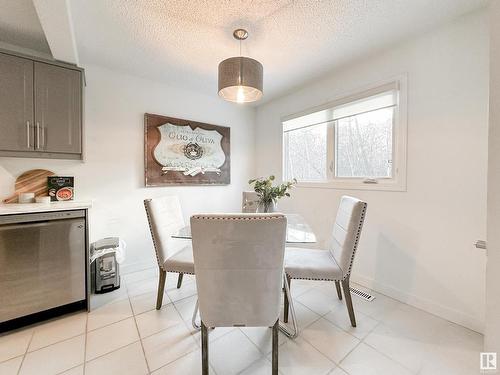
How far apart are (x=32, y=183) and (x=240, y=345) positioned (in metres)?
2.34

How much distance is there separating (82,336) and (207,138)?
7.88 ft

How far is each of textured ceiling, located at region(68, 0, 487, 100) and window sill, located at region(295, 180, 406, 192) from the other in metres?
1.26

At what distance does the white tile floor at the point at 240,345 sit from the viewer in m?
1.31

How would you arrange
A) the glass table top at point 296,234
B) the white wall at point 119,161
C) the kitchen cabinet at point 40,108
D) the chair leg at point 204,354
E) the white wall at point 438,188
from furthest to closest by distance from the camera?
1. the white wall at point 119,161
2. the kitchen cabinet at point 40,108
3. the white wall at point 438,188
4. the glass table top at point 296,234
5. the chair leg at point 204,354

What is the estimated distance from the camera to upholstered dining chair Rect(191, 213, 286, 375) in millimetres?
1030

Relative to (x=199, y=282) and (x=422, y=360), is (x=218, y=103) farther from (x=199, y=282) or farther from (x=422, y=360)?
(x=422, y=360)

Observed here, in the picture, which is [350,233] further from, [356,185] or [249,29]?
[249,29]

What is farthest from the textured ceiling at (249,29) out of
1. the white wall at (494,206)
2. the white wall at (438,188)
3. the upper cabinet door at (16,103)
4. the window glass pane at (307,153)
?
the white wall at (494,206)

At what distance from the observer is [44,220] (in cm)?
165

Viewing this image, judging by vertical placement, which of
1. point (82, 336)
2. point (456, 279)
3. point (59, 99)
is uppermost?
point (59, 99)

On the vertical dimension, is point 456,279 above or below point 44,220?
below

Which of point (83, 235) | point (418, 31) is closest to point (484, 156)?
point (418, 31)

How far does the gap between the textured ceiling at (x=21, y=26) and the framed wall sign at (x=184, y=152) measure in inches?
40.9

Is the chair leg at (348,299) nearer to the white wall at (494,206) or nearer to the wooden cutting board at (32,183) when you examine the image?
the white wall at (494,206)
